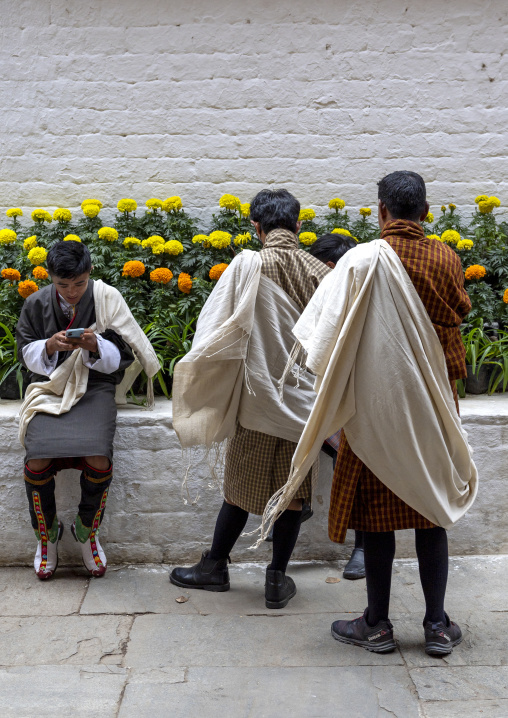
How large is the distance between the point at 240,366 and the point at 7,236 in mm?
2564

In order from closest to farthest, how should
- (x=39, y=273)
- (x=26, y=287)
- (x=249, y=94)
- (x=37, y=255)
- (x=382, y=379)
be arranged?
1. (x=382, y=379)
2. (x=26, y=287)
3. (x=39, y=273)
4. (x=37, y=255)
5. (x=249, y=94)

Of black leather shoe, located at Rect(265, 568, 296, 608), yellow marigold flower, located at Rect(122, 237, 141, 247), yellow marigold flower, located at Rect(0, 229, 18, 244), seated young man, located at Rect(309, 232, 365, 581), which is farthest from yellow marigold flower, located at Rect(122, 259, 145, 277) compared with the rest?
black leather shoe, located at Rect(265, 568, 296, 608)

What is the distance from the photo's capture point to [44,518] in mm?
3559

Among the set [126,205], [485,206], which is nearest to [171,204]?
[126,205]

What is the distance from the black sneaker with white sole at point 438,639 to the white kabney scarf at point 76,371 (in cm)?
182

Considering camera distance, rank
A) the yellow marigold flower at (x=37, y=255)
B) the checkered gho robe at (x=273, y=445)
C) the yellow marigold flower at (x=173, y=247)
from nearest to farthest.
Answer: the checkered gho robe at (x=273, y=445) → the yellow marigold flower at (x=37, y=255) → the yellow marigold flower at (x=173, y=247)

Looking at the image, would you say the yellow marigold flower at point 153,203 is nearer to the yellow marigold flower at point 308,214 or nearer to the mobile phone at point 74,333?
the yellow marigold flower at point 308,214

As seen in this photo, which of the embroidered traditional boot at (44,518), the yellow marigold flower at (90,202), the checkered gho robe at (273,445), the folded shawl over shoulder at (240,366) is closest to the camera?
the folded shawl over shoulder at (240,366)

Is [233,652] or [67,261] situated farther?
[67,261]

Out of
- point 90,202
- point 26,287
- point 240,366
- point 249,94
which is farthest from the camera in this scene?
point 249,94

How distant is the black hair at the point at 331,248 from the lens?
3.68 meters

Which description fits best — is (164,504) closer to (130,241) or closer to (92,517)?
(92,517)

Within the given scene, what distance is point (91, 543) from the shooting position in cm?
364

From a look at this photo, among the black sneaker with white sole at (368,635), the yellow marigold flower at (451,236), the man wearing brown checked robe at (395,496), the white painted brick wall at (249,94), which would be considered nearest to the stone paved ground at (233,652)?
the black sneaker with white sole at (368,635)
